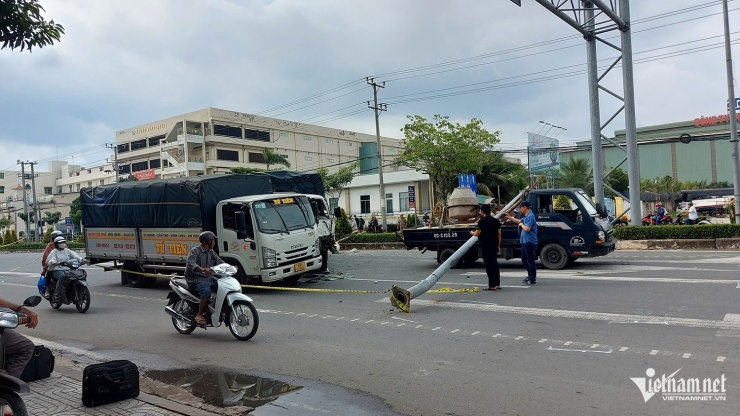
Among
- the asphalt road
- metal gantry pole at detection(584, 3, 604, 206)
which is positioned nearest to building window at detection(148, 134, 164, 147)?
metal gantry pole at detection(584, 3, 604, 206)

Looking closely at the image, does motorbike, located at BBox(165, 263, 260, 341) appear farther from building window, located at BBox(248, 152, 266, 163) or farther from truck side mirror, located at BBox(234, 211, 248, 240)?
building window, located at BBox(248, 152, 266, 163)

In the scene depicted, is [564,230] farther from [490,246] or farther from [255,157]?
[255,157]

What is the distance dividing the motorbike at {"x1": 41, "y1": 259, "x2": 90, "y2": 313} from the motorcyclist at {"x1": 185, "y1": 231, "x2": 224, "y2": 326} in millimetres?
4782

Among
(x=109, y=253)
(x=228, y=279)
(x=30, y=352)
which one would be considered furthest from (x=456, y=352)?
(x=109, y=253)

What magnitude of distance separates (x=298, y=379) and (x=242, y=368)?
1000 mm

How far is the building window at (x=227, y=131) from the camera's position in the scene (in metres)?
66.5

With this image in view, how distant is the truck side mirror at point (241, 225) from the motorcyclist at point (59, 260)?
130 inches

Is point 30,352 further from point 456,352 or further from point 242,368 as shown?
point 456,352

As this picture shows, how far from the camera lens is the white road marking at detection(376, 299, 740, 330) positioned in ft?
25.6

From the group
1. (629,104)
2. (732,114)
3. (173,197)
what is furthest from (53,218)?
(732,114)

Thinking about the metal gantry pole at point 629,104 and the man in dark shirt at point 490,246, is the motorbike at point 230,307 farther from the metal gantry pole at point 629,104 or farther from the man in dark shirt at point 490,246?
the metal gantry pole at point 629,104

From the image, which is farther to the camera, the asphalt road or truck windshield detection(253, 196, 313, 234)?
truck windshield detection(253, 196, 313, 234)

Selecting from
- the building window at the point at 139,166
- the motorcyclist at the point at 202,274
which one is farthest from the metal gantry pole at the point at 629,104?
the building window at the point at 139,166

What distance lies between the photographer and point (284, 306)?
1157cm
